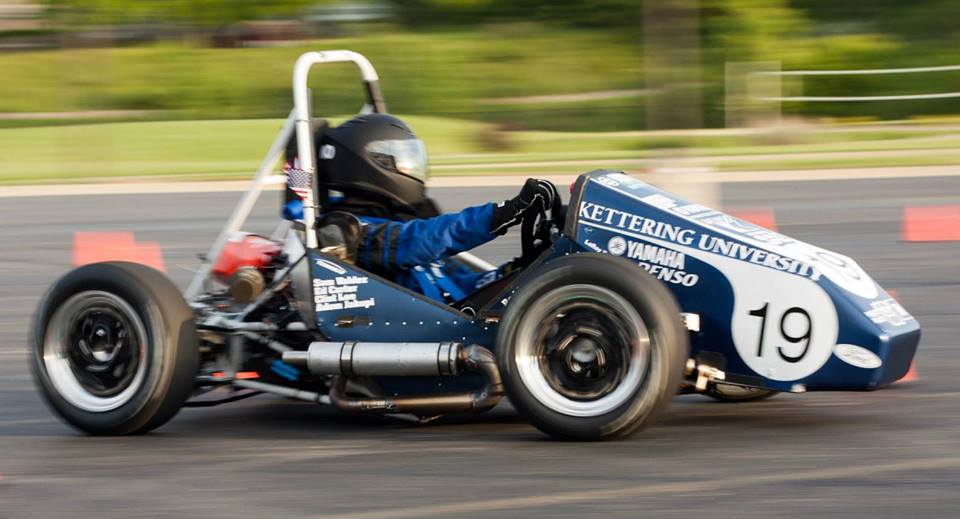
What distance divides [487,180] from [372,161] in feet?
39.1

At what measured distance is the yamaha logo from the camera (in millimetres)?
5766

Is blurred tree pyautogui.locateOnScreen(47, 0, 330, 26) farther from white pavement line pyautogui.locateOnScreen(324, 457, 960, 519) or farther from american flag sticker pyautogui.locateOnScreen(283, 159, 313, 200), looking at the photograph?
white pavement line pyautogui.locateOnScreen(324, 457, 960, 519)

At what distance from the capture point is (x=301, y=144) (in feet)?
20.1

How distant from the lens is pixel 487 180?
59.8ft

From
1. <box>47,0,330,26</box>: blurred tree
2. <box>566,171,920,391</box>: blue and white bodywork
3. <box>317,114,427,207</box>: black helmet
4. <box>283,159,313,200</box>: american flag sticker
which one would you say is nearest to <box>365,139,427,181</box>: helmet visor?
<box>317,114,427,207</box>: black helmet

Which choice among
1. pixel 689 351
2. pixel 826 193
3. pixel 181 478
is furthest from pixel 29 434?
pixel 826 193

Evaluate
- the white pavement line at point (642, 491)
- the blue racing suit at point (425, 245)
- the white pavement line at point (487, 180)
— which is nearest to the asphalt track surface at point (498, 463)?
the white pavement line at point (642, 491)

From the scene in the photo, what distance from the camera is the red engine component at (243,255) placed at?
256 inches

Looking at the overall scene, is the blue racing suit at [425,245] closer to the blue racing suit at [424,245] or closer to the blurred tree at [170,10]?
the blue racing suit at [424,245]

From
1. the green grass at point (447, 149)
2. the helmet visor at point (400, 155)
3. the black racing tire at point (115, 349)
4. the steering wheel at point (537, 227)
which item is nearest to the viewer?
the black racing tire at point (115, 349)

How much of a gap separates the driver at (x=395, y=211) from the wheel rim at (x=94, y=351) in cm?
85

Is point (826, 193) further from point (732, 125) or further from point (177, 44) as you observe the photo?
point (177, 44)

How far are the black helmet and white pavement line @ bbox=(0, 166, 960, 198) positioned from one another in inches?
429

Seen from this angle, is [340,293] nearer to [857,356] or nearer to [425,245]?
[425,245]
